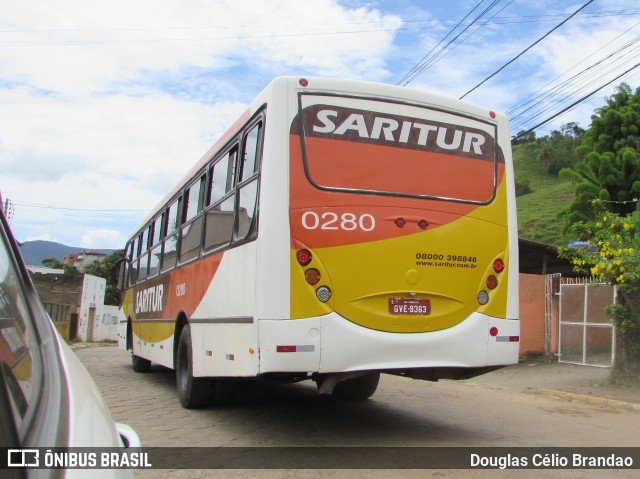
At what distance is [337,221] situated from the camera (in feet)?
17.9

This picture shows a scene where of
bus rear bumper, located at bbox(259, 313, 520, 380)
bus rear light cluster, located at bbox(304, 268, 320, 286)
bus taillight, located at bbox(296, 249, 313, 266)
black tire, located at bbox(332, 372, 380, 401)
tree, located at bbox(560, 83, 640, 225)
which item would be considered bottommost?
black tire, located at bbox(332, 372, 380, 401)

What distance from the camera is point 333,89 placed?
5.79 metres

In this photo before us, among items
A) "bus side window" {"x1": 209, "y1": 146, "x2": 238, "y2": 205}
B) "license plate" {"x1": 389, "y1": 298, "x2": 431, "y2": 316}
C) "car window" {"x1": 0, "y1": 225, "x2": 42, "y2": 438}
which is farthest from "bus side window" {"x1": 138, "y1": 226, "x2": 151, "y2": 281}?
"car window" {"x1": 0, "y1": 225, "x2": 42, "y2": 438}

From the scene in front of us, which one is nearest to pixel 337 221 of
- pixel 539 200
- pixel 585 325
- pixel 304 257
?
pixel 304 257

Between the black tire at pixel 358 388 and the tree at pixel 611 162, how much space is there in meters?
20.0

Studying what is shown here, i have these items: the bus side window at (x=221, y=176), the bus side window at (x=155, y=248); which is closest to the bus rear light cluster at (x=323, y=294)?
the bus side window at (x=221, y=176)

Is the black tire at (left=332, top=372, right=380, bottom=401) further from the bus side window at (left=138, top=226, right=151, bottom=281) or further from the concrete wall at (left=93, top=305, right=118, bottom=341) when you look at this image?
the concrete wall at (left=93, top=305, right=118, bottom=341)

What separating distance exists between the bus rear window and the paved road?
7.99ft

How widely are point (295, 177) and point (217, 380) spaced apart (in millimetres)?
3341

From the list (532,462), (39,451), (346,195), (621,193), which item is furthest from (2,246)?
(621,193)

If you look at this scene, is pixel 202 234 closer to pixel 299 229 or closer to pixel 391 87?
pixel 299 229

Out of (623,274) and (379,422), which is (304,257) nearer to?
(379,422)

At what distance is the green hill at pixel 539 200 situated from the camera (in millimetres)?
58469

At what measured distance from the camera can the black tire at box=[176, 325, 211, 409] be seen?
24.4 ft
